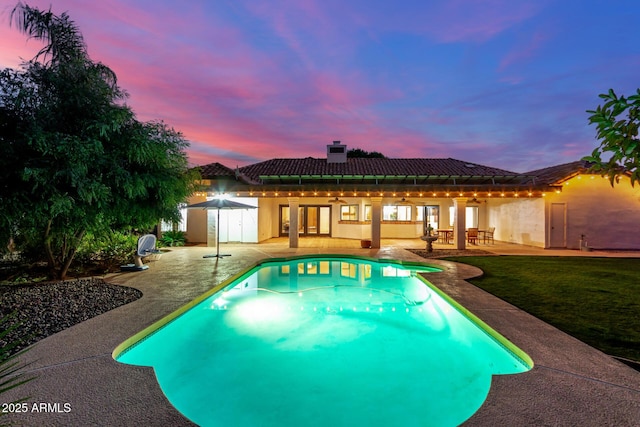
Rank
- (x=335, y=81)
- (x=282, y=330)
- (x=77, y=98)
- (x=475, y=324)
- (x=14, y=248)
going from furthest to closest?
(x=335, y=81)
(x=14, y=248)
(x=77, y=98)
(x=282, y=330)
(x=475, y=324)

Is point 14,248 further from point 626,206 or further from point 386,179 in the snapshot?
point 626,206

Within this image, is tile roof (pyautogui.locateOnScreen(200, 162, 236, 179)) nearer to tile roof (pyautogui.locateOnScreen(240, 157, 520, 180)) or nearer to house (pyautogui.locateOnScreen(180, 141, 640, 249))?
house (pyautogui.locateOnScreen(180, 141, 640, 249))

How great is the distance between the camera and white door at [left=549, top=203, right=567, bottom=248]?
13914mm

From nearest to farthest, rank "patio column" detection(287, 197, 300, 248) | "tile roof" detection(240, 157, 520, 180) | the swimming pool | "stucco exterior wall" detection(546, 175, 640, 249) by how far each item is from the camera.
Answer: the swimming pool → "stucco exterior wall" detection(546, 175, 640, 249) → "patio column" detection(287, 197, 300, 248) → "tile roof" detection(240, 157, 520, 180)

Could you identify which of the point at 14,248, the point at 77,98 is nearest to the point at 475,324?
the point at 77,98

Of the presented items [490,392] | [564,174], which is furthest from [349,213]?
[490,392]

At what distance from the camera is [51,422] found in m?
2.35

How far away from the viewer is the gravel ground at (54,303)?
430 cm

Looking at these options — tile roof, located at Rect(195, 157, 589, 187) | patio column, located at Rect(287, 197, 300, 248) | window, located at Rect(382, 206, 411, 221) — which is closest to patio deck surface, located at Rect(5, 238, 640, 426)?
patio column, located at Rect(287, 197, 300, 248)

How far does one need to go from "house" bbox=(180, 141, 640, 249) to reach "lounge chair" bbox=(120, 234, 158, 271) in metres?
5.39

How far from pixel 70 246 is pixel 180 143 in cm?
361

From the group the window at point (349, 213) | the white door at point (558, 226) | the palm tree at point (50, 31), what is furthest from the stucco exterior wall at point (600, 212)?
the palm tree at point (50, 31)

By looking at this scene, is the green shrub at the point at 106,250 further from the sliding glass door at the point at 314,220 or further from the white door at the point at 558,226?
the white door at the point at 558,226

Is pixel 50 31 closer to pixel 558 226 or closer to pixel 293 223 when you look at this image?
pixel 293 223
